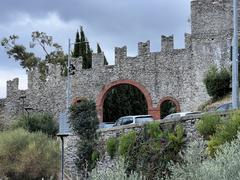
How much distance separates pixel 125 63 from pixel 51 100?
23.7 feet

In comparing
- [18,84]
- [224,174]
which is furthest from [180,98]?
[224,174]

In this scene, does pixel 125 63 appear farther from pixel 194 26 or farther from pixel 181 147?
pixel 181 147

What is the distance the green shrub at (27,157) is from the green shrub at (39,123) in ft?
33.2

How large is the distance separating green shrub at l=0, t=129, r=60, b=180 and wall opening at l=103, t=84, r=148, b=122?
19.5 meters

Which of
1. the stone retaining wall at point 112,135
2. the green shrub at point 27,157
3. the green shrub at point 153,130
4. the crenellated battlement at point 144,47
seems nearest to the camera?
the stone retaining wall at point 112,135

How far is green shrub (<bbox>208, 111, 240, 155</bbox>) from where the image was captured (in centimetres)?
1528

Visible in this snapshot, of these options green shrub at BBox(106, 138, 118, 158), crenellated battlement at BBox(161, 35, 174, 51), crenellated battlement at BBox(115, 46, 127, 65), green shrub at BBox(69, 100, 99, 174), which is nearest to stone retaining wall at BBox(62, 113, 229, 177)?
green shrub at BBox(106, 138, 118, 158)

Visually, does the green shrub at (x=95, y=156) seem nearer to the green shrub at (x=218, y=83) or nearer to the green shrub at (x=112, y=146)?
the green shrub at (x=112, y=146)

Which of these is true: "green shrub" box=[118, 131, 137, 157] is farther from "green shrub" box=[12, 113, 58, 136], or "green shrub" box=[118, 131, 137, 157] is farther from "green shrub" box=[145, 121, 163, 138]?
"green shrub" box=[12, 113, 58, 136]

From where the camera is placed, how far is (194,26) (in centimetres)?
3912

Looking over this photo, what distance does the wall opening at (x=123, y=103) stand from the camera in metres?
49.8

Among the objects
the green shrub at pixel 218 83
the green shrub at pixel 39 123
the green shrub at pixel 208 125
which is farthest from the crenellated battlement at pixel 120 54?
the green shrub at pixel 208 125

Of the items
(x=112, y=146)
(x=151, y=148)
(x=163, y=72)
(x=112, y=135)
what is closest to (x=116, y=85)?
(x=163, y=72)

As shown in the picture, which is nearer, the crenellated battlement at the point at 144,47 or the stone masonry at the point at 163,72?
the stone masonry at the point at 163,72
